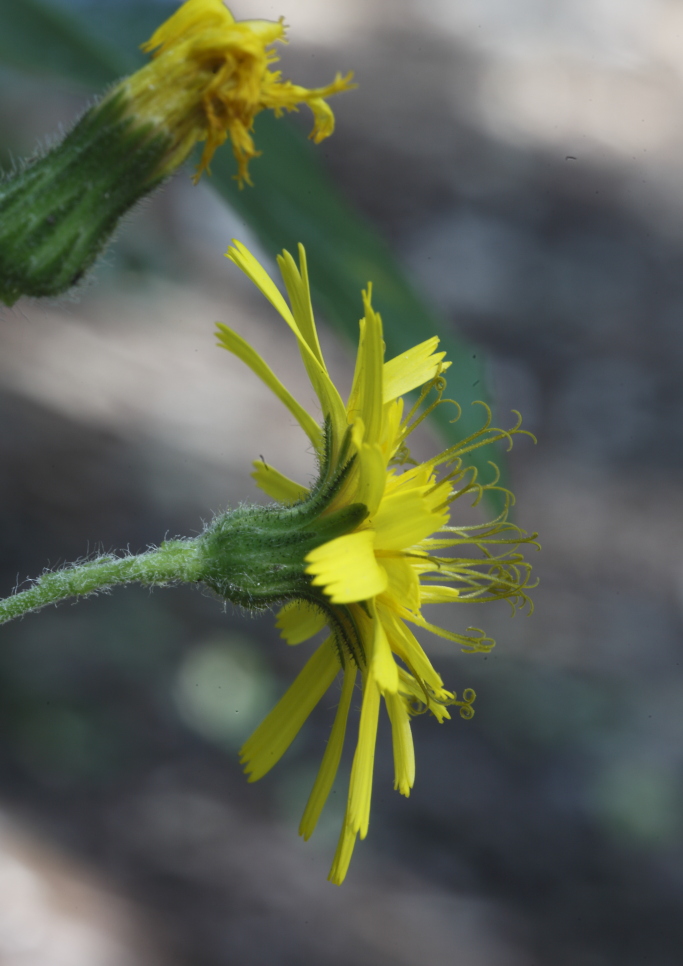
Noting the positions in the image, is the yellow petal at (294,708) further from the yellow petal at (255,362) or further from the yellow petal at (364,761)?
the yellow petal at (255,362)

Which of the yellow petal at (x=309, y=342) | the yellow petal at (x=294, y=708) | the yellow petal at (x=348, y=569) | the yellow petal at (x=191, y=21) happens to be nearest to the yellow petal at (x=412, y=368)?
the yellow petal at (x=309, y=342)

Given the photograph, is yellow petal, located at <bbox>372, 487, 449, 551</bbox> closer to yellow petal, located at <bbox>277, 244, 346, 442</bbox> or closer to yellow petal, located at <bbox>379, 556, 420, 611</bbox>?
yellow petal, located at <bbox>379, 556, 420, 611</bbox>

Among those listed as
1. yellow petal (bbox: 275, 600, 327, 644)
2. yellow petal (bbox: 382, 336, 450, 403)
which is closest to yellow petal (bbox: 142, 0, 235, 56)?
yellow petal (bbox: 382, 336, 450, 403)

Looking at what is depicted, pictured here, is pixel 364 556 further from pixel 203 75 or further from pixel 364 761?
pixel 203 75

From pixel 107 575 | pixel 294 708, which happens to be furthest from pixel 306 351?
pixel 294 708

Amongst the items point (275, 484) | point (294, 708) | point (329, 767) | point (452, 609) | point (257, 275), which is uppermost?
point (257, 275)

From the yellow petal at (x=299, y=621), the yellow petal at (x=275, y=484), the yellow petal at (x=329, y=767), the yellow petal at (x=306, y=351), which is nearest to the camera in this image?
the yellow petal at (x=306, y=351)

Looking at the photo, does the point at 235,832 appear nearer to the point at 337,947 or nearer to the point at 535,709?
the point at 337,947
